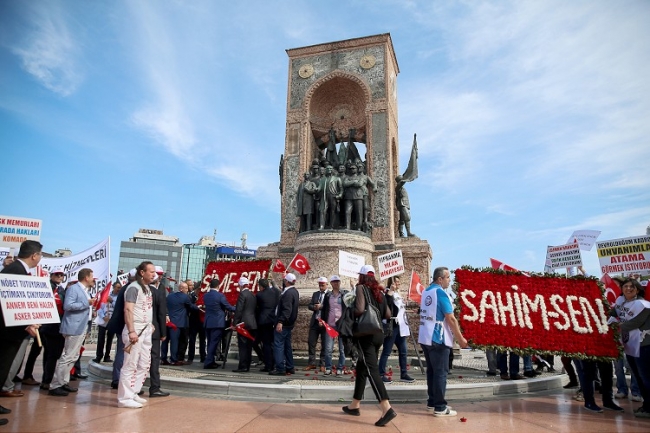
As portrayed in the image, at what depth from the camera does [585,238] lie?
1223 centimetres

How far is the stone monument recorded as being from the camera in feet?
47.7

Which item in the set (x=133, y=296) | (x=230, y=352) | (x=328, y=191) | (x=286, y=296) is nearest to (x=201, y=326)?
(x=230, y=352)

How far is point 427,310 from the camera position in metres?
5.75

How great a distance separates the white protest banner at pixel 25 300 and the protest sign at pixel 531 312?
6288mm

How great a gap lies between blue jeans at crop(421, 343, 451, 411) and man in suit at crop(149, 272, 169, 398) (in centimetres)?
373

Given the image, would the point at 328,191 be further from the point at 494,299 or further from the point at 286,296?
the point at 494,299

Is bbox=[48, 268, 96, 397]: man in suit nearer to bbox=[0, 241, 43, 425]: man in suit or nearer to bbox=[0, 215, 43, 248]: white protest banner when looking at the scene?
bbox=[0, 241, 43, 425]: man in suit

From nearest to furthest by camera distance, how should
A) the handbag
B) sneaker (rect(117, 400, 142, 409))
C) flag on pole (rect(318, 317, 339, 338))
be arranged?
the handbag → sneaker (rect(117, 400, 142, 409)) → flag on pole (rect(318, 317, 339, 338))

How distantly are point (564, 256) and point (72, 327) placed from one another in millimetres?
12227

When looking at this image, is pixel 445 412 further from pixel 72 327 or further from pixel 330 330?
pixel 72 327

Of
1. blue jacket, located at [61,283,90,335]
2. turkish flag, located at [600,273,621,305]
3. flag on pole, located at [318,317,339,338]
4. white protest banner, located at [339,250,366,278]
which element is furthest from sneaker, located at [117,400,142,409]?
turkish flag, located at [600,273,621,305]

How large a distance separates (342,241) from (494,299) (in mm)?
6491

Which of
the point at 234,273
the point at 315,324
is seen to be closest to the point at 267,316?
the point at 315,324

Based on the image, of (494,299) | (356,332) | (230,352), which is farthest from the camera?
(230,352)
